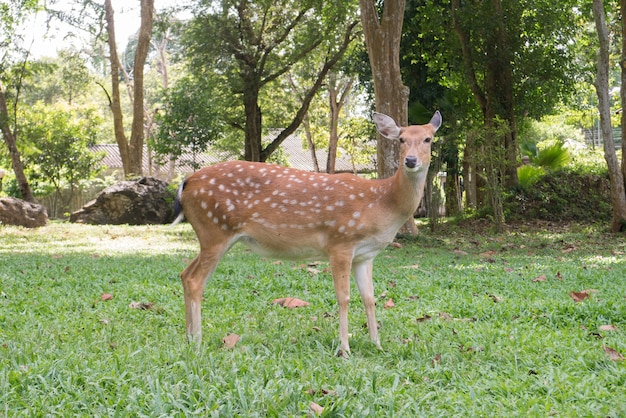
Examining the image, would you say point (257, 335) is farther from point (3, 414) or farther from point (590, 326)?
point (590, 326)

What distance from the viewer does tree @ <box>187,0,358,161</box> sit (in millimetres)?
23453

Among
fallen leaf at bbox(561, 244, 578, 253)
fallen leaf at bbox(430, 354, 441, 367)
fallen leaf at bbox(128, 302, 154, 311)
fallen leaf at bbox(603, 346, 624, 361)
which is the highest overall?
fallen leaf at bbox(128, 302, 154, 311)

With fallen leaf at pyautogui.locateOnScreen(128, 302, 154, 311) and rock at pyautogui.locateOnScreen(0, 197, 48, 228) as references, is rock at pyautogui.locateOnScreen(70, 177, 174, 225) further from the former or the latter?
A: fallen leaf at pyautogui.locateOnScreen(128, 302, 154, 311)

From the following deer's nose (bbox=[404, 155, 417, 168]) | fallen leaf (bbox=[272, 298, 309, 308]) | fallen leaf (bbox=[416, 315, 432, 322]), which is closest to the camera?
deer's nose (bbox=[404, 155, 417, 168])

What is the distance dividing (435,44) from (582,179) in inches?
237

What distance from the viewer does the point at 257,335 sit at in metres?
5.06

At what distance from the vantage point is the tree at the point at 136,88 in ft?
77.7

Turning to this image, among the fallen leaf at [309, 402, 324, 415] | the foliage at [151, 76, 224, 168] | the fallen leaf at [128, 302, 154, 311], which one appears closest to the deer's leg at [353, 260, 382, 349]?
the fallen leaf at [309, 402, 324, 415]

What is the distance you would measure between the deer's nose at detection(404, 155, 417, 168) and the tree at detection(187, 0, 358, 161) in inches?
726

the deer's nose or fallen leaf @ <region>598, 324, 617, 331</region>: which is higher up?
the deer's nose

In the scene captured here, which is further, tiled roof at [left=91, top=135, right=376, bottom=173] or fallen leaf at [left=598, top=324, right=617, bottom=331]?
tiled roof at [left=91, top=135, right=376, bottom=173]

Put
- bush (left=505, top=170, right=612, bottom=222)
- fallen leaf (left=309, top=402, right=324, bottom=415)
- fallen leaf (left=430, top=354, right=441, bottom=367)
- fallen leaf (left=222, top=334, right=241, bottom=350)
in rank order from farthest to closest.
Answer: bush (left=505, top=170, right=612, bottom=222)
fallen leaf (left=222, top=334, right=241, bottom=350)
fallen leaf (left=430, top=354, right=441, bottom=367)
fallen leaf (left=309, top=402, right=324, bottom=415)

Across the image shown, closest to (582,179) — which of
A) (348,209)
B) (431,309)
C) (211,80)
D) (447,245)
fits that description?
(447,245)

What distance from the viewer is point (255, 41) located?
24.1 m
